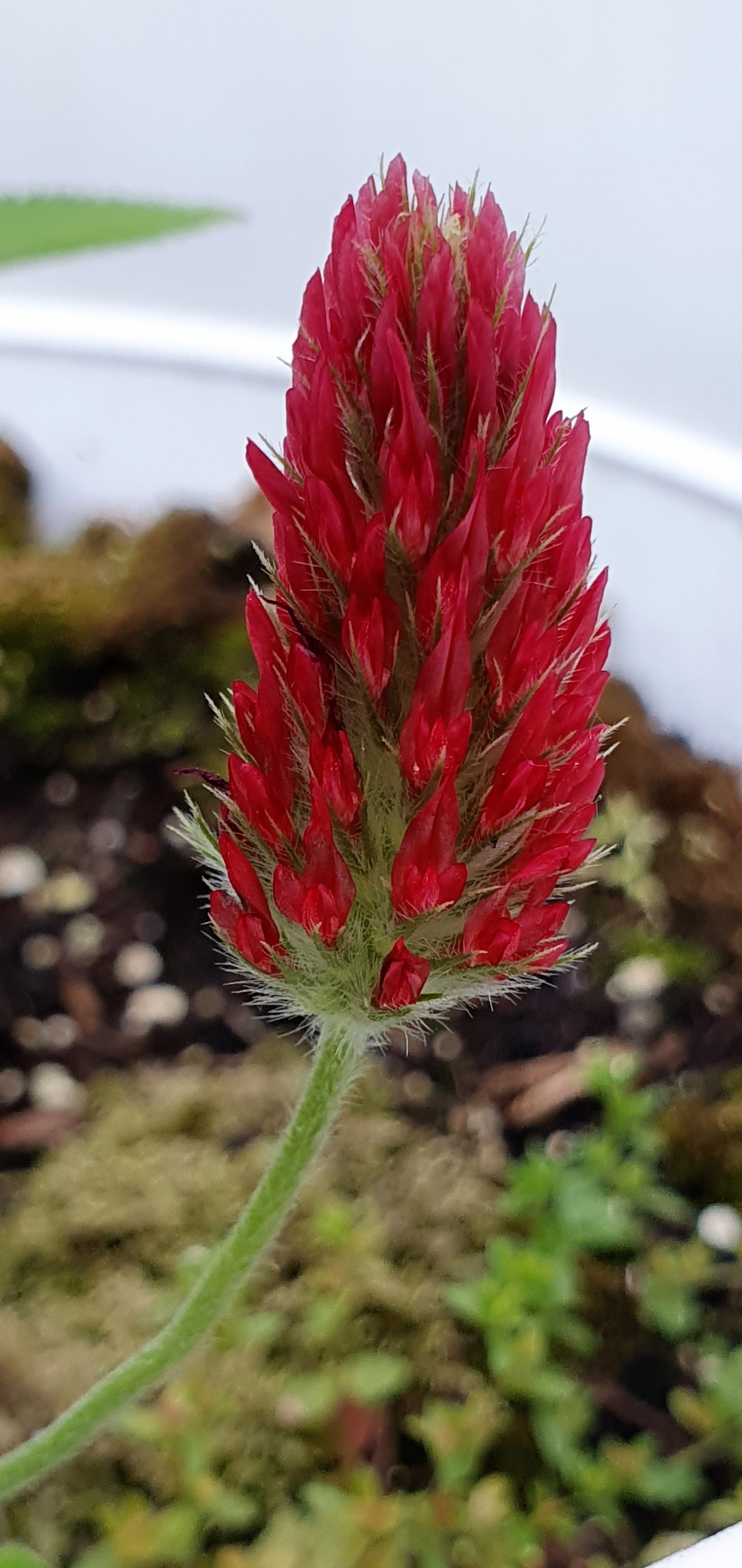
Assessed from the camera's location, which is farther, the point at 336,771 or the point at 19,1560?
the point at 19,1560

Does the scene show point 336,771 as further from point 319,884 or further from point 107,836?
point 107,836

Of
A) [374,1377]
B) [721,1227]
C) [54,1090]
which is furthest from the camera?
[54,1090]

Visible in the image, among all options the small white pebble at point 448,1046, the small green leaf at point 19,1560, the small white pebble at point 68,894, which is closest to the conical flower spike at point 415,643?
the small green leaf at point 19,1560

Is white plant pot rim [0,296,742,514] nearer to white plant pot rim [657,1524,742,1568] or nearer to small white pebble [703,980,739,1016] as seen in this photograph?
small white pebble [703,980,739,1016]

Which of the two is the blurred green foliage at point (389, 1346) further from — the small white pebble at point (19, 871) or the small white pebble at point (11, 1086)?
the small white pebble at point (19, 871)

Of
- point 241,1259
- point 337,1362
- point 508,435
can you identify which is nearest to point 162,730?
point 337,1362

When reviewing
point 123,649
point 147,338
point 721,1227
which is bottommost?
point 721,1227

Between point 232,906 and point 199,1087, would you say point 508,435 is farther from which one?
point 199,1087

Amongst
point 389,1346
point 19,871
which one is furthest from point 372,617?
point 19,871

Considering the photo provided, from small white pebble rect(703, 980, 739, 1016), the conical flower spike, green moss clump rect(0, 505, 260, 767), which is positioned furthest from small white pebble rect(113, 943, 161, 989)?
the conical flower spike
